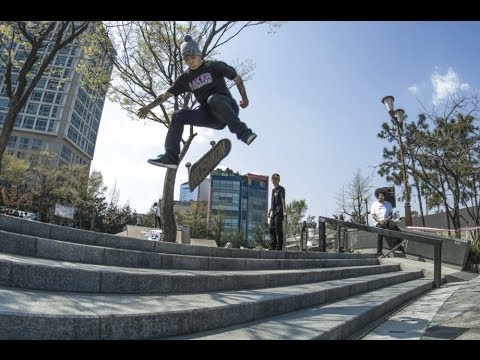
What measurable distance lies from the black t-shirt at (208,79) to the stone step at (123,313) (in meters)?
2.29

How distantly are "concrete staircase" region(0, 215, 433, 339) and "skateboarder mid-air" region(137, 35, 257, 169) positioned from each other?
4.60 feet

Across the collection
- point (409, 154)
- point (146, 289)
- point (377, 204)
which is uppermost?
point (409, 154)

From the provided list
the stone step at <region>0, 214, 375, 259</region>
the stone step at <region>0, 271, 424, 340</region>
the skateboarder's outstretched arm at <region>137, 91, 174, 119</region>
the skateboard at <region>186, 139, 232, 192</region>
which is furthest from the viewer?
the skateboard at <region>186, 139, 232, 192</region>

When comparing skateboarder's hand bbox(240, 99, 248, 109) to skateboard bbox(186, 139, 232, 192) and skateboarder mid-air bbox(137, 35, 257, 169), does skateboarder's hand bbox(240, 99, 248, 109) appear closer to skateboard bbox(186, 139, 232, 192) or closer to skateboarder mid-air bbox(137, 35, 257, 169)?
skateboarder mid-air bbox(137, 35, 257, 169)

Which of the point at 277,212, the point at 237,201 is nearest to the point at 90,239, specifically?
the point at 277,212

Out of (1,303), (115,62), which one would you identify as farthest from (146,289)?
(115,62)

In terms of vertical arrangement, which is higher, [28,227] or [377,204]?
[377,204]

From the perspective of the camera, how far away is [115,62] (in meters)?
15.5

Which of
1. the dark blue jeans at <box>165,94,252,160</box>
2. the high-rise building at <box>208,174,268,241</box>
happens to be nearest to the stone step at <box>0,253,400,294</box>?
the dark blue jeans at <box>165,94,252,160</box>

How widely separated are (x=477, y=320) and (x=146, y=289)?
3.13 m

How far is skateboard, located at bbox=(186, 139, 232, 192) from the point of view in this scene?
491 cm

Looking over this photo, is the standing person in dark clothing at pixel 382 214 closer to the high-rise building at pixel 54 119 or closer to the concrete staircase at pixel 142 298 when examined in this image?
the concrete staircase at pixel 142 298

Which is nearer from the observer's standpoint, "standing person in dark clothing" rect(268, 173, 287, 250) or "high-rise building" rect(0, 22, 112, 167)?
"standing person in dark clothing" rect(268, 173, 287, 250)
